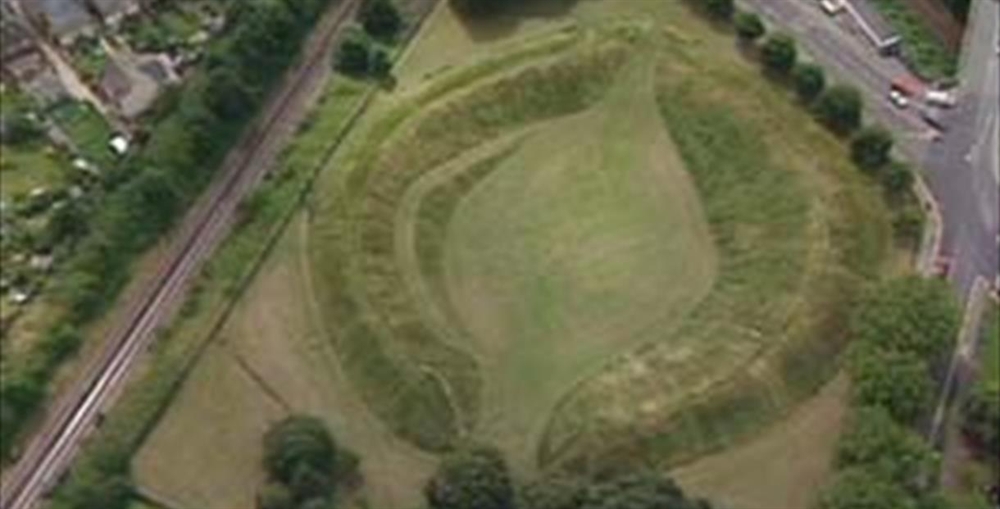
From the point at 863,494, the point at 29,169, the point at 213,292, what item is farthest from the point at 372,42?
the point at 863,494

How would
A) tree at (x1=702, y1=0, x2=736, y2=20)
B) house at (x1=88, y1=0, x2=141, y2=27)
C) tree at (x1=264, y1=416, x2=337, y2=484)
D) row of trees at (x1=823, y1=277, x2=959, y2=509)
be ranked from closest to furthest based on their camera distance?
1. tree at (x1=264, y1=416, x2=337, y2=484)
2. row of trees at (x1=823, y1=277, x2=959, y2=509)
3. house at (x1=88, y1=0, x2=141, y2=27)
4. tree at (x1=702, y1=0, x2=736, y2=20)

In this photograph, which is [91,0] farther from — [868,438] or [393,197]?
[868,438]

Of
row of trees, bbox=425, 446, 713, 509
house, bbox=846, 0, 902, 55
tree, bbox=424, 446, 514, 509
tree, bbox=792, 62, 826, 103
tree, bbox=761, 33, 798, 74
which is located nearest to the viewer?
row of trees, bbox=425, 446, 713, 509

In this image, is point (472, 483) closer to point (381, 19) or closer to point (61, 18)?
point (381, 19)

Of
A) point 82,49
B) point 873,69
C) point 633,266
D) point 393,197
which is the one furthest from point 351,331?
point 873,69

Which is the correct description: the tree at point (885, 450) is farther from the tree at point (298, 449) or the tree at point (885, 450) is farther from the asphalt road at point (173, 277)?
the asphalt road at point (173, 277)

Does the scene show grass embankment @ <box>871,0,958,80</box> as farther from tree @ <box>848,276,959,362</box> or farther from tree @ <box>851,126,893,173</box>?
tree @ <box>848,276,959,362</box>

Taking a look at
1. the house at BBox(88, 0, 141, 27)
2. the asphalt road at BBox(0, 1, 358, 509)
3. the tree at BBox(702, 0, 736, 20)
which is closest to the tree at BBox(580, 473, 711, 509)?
the asphalt road at BBox(0, 1, 358, 509)
